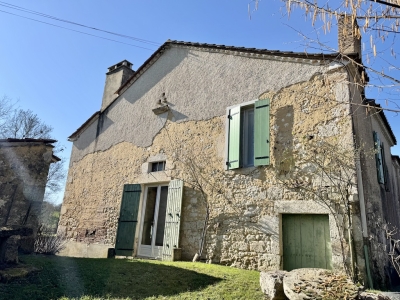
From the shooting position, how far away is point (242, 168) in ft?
21.8

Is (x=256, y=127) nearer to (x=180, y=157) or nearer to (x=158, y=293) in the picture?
(x=180, y=157)

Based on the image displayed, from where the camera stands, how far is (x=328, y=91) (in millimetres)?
5902

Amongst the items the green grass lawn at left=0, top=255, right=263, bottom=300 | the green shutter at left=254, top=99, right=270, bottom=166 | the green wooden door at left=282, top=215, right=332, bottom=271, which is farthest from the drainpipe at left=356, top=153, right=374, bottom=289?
the green grass lawn at left=0, top=255, right=263, bottom=300

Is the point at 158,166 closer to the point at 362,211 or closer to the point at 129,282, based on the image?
the point at 129,282

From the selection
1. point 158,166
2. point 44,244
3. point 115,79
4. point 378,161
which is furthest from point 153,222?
point 115,79

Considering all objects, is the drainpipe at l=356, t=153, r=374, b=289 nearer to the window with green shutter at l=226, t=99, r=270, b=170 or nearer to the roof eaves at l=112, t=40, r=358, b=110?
the window with green shutter at l=226, t=99, r=270, b=170

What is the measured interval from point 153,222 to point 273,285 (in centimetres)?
457

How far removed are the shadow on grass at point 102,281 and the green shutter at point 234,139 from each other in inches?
97.8

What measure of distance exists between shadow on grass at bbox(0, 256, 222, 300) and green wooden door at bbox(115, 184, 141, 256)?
2.15m

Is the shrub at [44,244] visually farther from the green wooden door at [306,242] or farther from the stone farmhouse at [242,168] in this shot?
the green wooden door at [306,242]

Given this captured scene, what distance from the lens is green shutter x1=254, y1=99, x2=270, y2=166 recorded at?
632 centimetres

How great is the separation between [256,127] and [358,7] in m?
4.10

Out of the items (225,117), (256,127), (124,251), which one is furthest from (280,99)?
(124,251)

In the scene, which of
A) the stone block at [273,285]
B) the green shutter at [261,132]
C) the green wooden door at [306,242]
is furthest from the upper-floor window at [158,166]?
the stone block at [273,285]
